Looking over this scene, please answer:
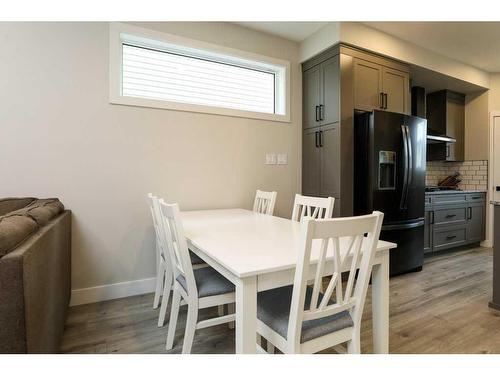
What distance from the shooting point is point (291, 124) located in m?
3.22

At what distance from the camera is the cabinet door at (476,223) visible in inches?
154

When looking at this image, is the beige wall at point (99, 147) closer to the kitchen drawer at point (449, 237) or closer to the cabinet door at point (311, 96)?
the cabinet door at point (311, 96)

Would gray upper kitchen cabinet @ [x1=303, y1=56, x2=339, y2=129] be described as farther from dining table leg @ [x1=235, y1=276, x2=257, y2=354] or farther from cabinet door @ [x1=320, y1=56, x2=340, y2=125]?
dining table leg @ [x1=235, y1=276, x2=257, y2=354]

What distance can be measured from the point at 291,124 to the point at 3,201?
2.67 meters

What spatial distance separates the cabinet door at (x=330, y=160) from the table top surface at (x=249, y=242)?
1086 millimetres

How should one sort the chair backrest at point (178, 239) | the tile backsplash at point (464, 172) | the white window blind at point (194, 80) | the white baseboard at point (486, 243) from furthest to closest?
the tile backsplash at point (464, 172) < the white baseboard at point (486, 243) < the white window blind at point (194, 80) < the chair backrest at point (178, 239)

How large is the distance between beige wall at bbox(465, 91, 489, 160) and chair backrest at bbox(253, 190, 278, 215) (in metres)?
3.72

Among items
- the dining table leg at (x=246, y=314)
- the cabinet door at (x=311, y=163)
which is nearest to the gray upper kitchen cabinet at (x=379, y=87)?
the cabinet door at (x=311, y=163)

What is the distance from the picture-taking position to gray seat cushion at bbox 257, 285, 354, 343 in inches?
42.9

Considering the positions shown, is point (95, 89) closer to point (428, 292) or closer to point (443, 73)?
point (428, 292)

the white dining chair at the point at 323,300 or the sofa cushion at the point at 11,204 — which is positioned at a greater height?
the sofa cushion at the point at 11,204

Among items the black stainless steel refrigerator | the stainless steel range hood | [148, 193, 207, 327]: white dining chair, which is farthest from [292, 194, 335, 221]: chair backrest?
the stainless steel range hood

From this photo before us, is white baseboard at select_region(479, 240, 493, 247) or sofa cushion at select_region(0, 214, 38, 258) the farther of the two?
white baseboard at select_region(479, 240, 493, 247)
